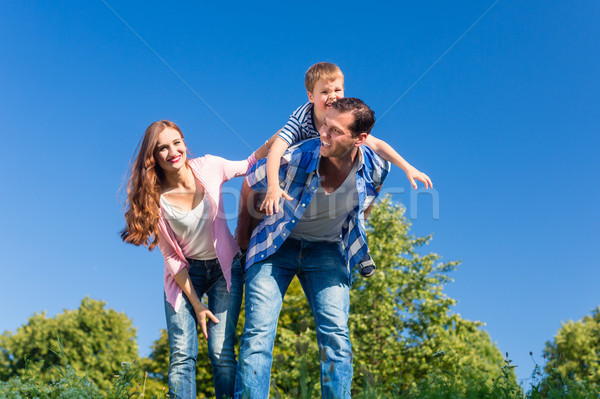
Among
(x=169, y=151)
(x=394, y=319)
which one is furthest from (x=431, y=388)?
(x=394, y=319)

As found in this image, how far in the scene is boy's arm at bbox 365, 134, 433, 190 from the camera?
4.05m

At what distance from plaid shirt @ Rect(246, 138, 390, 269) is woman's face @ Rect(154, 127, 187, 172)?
67 cm

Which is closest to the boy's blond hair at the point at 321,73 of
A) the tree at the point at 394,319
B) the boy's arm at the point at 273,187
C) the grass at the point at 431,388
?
the boy's arm at the point at 273,187

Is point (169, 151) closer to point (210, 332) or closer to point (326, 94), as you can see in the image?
point (326, 94)

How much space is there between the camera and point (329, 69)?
15.2 ft

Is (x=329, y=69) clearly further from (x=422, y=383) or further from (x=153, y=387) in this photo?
(x=153, y=387)

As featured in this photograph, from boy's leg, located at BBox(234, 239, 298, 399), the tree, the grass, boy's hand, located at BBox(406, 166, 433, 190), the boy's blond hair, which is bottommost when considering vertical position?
the grass

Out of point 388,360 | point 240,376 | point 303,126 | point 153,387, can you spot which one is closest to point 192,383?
point 240,376

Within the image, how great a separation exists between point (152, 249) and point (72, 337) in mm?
24209

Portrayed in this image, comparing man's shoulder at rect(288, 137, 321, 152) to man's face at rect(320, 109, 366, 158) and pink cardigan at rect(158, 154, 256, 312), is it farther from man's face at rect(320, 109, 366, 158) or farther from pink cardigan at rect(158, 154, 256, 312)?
pink cardigan at rect(158, 154, 256, 312)

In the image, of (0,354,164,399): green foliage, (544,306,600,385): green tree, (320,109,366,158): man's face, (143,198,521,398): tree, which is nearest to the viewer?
(0,354,164,399): green foliage

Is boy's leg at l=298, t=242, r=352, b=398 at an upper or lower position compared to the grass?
upper

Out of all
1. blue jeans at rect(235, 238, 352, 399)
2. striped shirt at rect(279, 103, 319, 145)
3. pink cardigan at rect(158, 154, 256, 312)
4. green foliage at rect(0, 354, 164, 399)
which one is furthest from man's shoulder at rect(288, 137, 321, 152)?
green foliage at rect(0, 354, 164, 399)

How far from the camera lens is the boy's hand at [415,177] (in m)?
4.02
